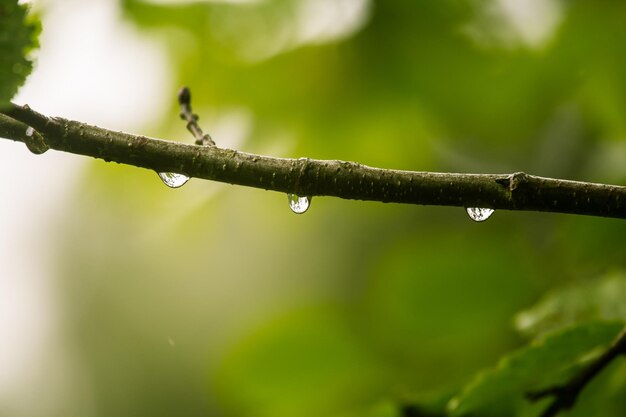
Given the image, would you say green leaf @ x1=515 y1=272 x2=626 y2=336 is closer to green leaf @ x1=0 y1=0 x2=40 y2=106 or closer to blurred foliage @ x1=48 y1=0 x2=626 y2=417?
blurred foliage @ x1=48 y1=0 x2=626 y2=417

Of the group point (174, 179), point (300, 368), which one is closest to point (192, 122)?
point (174, 179)

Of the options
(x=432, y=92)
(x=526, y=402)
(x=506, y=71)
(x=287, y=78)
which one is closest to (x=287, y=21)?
(x=287, y=78)

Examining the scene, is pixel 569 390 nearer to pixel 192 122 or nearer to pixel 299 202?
pixel 299 202

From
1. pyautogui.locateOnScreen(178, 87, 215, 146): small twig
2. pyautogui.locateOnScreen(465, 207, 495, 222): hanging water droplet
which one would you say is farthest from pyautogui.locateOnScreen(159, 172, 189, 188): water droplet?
pyautogui.locateOnScreen(465, 207, 495, 222): hanging water droplet

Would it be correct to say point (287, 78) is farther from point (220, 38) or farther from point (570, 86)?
point (570, 86)

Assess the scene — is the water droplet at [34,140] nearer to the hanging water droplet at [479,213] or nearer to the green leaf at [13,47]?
the green leaf at [13,47]

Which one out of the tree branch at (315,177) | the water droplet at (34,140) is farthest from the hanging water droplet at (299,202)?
the water droplet at (34,140)

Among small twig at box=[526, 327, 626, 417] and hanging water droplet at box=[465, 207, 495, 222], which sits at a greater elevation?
hanging water droplet at box=[465, 207, 495, 222]
